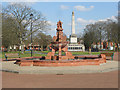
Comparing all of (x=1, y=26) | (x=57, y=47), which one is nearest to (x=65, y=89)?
(x=57, y=47)

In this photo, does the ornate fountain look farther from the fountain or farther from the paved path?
the paved path

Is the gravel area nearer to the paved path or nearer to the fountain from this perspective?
the fountain

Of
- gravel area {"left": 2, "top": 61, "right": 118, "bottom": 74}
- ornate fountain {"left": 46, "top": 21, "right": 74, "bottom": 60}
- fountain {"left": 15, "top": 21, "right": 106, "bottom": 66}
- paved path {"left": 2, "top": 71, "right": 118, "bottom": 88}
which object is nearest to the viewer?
paved path {"left": 2, "top": 71, "right": 118, "bottom": 88}

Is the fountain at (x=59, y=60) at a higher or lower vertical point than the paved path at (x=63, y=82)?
higher

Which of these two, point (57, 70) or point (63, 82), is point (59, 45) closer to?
point (57, 70)

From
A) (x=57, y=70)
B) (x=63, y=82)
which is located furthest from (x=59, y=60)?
(x=63, y=82)

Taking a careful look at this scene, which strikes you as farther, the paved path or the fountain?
the fountain

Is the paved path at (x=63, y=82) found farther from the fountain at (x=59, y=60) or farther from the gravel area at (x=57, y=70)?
the fountain at (x=59, y=60)

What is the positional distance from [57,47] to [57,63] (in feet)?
12.9

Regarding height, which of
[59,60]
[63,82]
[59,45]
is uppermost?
[59,45]

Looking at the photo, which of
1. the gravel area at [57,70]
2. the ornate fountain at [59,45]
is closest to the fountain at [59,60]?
the ornate fountain at [59,45]

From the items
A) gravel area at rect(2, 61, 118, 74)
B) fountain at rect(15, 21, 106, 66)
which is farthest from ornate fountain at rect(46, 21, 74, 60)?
gravel area at rect(2, 61, 118, 74)

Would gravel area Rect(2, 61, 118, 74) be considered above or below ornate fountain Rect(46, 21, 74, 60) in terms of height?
below

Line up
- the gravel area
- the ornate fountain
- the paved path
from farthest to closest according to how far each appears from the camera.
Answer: the ornate fountain → the gravel area → the paved path
